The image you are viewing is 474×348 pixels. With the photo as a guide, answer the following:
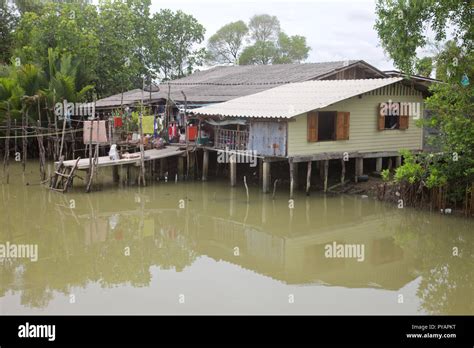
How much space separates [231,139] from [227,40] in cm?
3435

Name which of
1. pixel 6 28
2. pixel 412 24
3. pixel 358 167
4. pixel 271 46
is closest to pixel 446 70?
pixel 412 24

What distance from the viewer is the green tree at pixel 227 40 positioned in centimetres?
5022

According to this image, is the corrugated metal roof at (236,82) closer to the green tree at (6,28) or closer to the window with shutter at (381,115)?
the window with shutter at (381,115)

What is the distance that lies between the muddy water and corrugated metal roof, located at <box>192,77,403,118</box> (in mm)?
2404

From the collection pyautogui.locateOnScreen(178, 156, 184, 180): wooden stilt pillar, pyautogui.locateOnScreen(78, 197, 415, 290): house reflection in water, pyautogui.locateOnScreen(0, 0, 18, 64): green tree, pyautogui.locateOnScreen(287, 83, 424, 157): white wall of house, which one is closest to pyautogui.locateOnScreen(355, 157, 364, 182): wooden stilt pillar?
pyautogui.locateOnScreen(287, 83, 424, 157): white wall of house

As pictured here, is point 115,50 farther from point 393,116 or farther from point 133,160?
point 393,116

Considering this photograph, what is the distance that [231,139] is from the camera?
17.8 m

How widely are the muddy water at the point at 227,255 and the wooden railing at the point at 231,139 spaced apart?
1422 millimetres

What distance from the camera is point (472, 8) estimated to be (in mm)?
12391

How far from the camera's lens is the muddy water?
28.8ft
